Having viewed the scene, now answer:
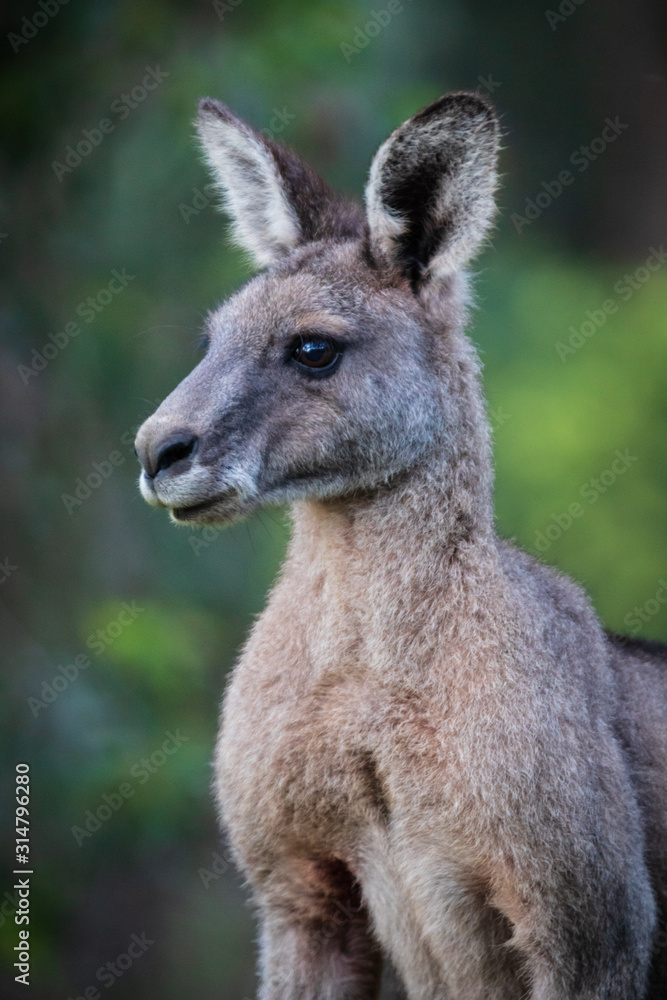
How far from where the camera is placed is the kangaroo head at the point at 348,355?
14.2ft

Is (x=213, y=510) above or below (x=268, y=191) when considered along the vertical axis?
below

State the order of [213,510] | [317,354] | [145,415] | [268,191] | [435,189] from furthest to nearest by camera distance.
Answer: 1. [145,415]
2. [268,191]
3. [435,189]
4. [317,354]
5. [213,510]

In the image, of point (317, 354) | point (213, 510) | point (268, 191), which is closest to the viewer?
point (213, 510)

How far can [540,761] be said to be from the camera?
425cm

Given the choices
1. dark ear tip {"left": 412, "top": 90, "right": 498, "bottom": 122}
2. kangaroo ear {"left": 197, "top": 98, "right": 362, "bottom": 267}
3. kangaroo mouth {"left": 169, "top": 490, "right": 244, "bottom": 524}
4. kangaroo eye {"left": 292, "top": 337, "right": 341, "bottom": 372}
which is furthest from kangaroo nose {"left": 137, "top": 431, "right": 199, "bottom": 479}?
dark ear tip {"left": 412, "top": 90, "right": 498, "bottom": 122}

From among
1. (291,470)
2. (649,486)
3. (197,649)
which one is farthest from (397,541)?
(649,486)

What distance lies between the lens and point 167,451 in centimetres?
422

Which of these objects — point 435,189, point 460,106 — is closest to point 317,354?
point 435,189

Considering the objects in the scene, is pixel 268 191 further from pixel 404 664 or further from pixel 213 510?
pixel 404 664

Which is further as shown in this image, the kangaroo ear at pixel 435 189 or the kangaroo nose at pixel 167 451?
the kangaroo ear at pixel 435 189

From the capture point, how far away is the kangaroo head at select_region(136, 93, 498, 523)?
432cm

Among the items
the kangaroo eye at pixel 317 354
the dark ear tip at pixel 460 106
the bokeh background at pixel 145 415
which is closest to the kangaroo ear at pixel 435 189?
the dark ear tip at pixel 460 106

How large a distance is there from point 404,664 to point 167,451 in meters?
1.23

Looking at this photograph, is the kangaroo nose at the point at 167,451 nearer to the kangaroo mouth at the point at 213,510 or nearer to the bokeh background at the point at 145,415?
the kangaroo mouth at the point at 213,510
